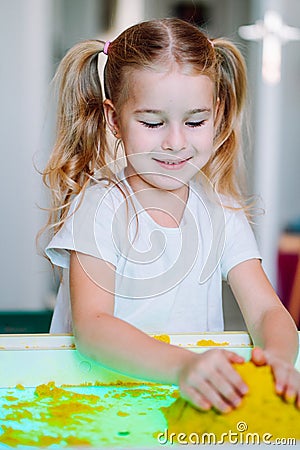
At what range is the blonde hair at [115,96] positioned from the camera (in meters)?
0.83

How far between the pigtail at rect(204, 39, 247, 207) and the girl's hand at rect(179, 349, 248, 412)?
418 millimetres

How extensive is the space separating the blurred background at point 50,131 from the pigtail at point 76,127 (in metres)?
0.71

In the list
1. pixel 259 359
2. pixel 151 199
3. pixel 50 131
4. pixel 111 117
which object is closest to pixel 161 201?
pixel 151 199

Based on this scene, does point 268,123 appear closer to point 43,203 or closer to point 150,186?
point 43,203

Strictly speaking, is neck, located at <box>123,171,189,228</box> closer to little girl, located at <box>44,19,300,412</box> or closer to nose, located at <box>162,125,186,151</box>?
little girl, located at <box>44,19,300,412</box>

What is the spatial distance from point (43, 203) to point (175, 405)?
1243 millimetres

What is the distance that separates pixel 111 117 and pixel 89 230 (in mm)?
146

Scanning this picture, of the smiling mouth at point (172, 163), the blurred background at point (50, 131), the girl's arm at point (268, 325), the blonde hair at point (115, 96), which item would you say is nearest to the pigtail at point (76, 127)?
the blonde hair at point (115, 96)

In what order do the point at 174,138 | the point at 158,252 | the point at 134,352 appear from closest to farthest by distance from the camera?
the point at 134,352 < the point at 174,138 < the point at 158,252

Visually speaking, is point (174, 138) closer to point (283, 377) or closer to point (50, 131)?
point (283, 377)

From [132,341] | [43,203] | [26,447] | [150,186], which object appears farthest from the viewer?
[43,203]

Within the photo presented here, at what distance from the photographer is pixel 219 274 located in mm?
945

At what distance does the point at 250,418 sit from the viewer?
57 centimetres

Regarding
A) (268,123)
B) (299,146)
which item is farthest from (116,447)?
(299,146)
